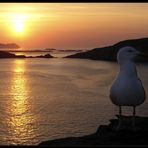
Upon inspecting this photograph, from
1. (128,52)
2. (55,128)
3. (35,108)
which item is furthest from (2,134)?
(128,52)

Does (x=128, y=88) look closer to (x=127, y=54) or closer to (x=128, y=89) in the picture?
(x=128, y=89)

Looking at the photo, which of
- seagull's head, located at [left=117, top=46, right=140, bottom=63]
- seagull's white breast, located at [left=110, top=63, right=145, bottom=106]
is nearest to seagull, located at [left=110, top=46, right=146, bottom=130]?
seagull's white breast, located at [left=110, top=63, right=145, bottom=106]

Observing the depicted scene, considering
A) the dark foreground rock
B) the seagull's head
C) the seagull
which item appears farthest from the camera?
the seagull's head

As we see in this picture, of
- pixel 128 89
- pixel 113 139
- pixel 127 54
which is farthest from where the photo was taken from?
pixel 127 54

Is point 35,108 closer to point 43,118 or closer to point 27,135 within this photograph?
point 43,118

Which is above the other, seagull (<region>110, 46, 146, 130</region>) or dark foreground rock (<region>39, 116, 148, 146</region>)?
seagull (<region>110, 46, 146, 130</region>)

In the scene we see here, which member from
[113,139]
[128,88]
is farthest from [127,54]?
[113,139]

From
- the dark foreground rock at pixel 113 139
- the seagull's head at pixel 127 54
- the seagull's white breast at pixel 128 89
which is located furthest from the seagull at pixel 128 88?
the dark foreground rock at pixel 113 139

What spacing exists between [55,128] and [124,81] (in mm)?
17884

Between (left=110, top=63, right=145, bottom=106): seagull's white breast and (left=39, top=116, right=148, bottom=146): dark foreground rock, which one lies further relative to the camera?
(left=110, top=63, right=145, bottom=106): seagull's white breast

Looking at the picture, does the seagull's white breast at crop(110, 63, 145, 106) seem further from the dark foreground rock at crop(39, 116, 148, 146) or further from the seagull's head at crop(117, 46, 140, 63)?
the dark foreground rock at crop(39, 116, 148, 146)

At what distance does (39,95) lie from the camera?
4241 cm

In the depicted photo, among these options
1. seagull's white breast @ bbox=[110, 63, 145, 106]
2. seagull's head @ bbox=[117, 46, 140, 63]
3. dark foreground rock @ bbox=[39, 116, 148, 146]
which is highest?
seagull's head @ bbox=[117, 46, 140, 63]

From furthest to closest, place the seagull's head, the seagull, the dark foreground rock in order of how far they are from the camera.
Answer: the seagull's head → the seagull → the dark foreground rock
